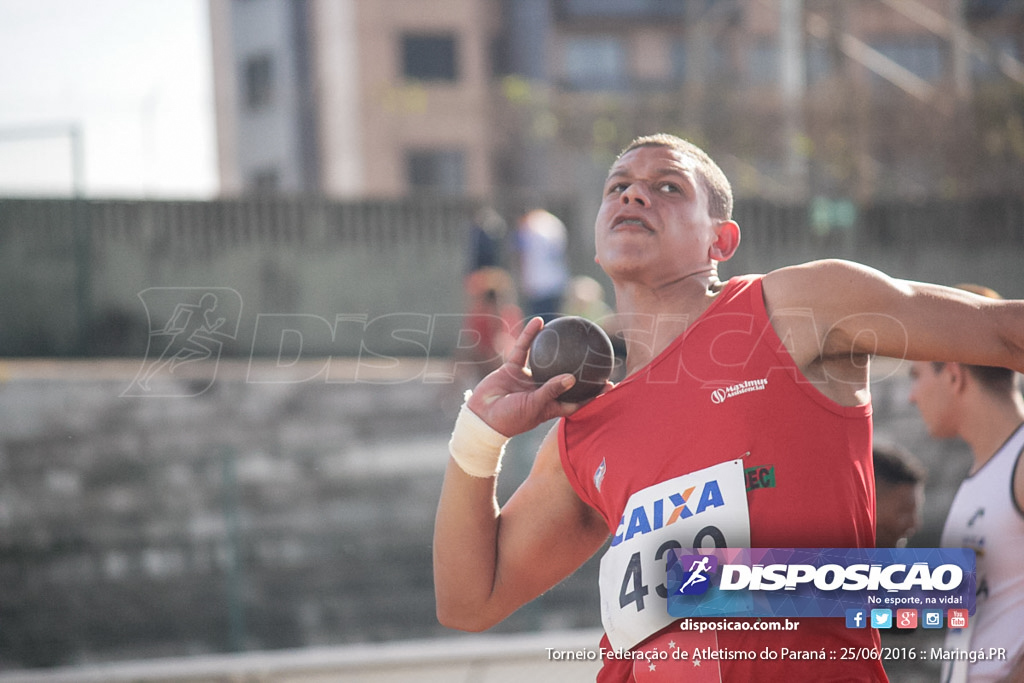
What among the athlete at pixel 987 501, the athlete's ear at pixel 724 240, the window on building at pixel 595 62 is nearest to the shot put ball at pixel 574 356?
A: the athlete's ear at pixel 724 240

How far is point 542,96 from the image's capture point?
24750mm

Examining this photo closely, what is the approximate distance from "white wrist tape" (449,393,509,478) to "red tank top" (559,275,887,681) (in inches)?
15.0

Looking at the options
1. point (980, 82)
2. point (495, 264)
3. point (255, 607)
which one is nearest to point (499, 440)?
point (255, 607)

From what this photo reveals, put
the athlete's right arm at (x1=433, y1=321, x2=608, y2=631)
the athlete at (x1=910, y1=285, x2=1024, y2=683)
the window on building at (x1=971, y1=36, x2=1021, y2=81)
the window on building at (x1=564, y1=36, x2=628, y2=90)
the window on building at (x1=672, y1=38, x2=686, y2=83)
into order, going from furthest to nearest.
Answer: the window on building at (x1=672, y1=38, x2=686, y2=83)
the window on building at (x1=564, y1=36, x2=628, y2=90)
the window on building at (x1=971, y1=36, x2=1021, y2=81)
the athlete at (x1=910, y1=285, x2=1024, y2=683)
the athlete's right arm at (x1=433, y1=321, x2=608, y2=631)

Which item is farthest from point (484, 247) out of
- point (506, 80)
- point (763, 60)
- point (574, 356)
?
point (763, 60)

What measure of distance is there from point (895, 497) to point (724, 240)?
1.66 metres

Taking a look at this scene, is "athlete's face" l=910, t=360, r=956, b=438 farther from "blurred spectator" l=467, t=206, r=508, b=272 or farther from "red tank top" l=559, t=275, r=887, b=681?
"blurred spectator" l=467, t=206, r=508, b=272

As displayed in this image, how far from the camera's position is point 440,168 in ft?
105

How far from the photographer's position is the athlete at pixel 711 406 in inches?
111

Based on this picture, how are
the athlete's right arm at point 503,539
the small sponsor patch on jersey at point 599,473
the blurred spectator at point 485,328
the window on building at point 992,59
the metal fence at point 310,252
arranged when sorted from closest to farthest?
the small sponsor patch on jersey at point 599,473
the athlete's right arm at point 503,539
the blurred spectator at point 485,328
the metal fence at point 310,252
the window on building at point 992,59

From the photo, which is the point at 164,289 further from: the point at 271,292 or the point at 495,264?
the point at 495,264

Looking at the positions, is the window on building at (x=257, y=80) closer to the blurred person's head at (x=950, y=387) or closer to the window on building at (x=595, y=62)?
the window on building at (x=595, y=62)

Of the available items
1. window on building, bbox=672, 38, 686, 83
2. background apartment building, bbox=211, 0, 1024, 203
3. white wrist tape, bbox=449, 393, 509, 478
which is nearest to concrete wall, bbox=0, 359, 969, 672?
white wrist tape, bbox=449, 393, 509, 478

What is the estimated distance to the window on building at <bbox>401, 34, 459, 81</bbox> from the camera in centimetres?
3234
